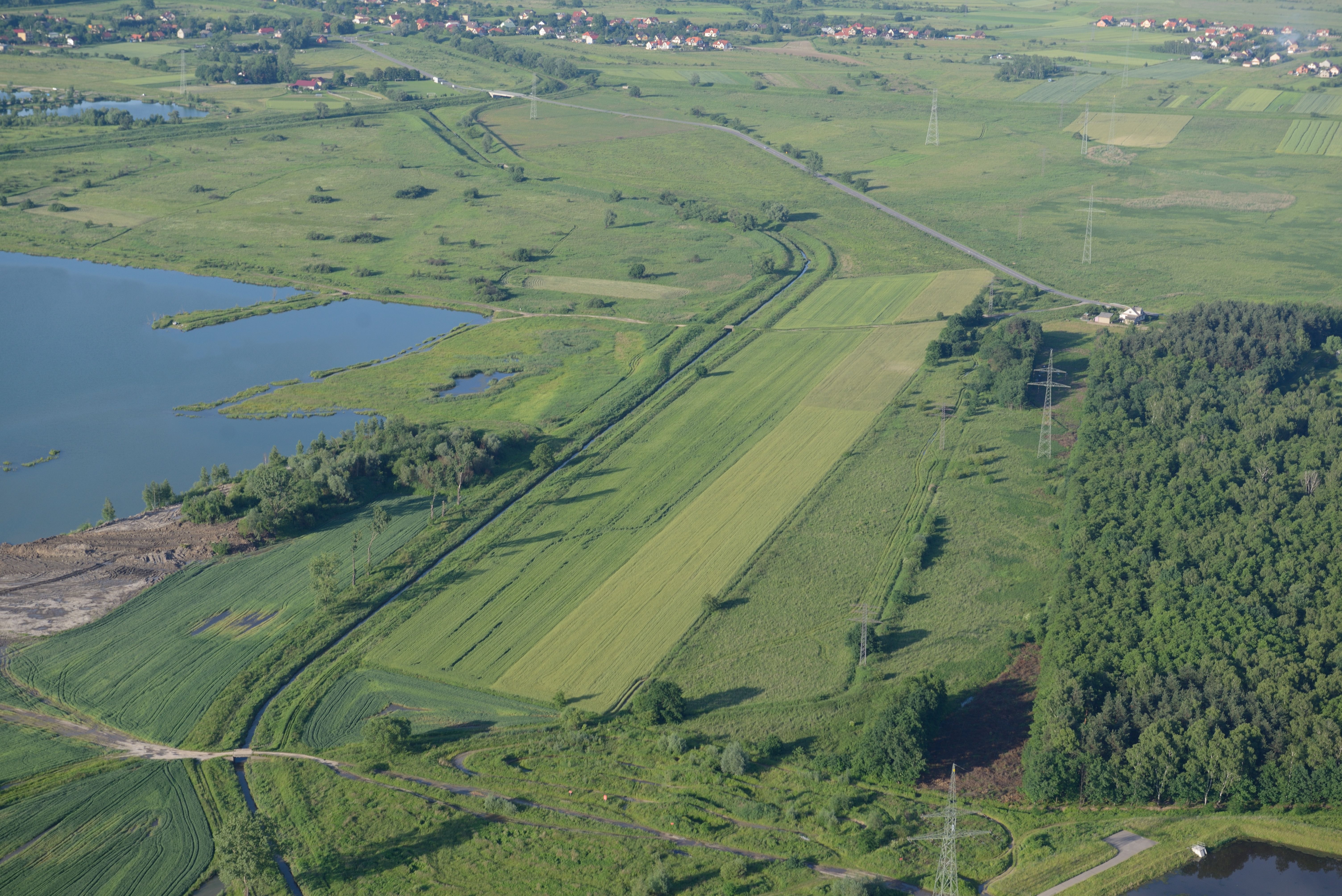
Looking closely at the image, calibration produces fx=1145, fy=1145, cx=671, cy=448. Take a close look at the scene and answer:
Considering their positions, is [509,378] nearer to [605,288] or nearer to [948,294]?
[605,288]

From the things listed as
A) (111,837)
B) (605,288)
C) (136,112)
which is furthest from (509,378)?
(136,112)

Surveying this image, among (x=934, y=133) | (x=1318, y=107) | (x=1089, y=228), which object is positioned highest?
(x=1318, y=107)

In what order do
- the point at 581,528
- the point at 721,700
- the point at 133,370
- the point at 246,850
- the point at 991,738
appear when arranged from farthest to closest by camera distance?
1. the point at 133,370
2. the point at 581,528
3. the point at 721,700
4. the point at 991,738
5. the point at 246,850

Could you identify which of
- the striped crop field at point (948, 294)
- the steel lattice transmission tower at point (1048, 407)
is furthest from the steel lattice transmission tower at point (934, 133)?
the steel lattice transmission tower at point (1048, 407)

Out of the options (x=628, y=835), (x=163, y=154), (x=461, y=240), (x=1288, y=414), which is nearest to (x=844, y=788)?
(x=628, y=835)

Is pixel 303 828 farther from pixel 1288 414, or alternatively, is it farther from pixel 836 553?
pixel 1288 414

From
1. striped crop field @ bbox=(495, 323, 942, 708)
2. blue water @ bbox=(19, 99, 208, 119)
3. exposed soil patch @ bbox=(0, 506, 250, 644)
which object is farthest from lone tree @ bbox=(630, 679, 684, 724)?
blue water @ bbox=(19, 99, 208, 119)

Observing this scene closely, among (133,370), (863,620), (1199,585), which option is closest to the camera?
(863,620)
